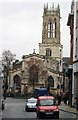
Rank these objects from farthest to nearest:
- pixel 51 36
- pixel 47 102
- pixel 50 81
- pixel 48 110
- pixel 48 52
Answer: pixel 51 36, pixel 48 52, pixel 50 81, pixel 47 102, pixel 48 110

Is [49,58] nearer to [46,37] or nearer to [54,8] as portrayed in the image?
[46,37]

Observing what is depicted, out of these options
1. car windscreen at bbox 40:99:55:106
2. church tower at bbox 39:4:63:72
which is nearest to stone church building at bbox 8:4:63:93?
church tower at bbox 39:4:63:72

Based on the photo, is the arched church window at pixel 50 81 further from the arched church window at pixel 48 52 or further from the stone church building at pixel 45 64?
the arched church window at pixel 48 52

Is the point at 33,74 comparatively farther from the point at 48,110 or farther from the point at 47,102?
the point at 48,110

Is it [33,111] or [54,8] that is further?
[54,8]

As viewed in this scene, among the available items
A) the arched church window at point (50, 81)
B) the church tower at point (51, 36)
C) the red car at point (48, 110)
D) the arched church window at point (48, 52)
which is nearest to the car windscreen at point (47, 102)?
the red car at point (48, 110)

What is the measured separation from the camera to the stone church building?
12325 centimetres

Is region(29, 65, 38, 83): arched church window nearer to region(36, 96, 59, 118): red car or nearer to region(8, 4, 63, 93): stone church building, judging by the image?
region(8, 4, 63, 93): stone church building

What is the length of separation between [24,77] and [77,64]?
83.5 meters

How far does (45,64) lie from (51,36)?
19.5 meters

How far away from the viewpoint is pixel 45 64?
13175 centimetres

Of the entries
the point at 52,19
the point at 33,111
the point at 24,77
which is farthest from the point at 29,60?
the point at 33,111

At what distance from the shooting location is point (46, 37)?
14825 cm

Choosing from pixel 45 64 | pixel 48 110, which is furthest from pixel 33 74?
pixel 48 110
